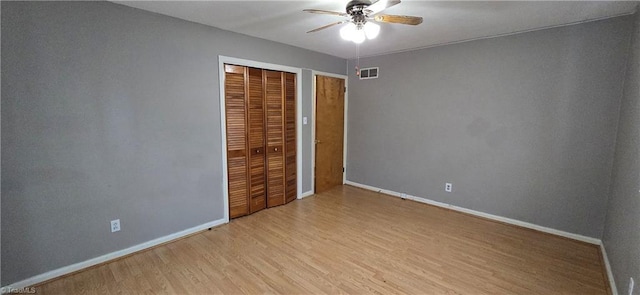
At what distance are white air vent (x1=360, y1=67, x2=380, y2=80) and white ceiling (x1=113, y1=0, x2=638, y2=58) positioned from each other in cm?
90

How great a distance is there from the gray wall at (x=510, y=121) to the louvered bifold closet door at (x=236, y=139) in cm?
214

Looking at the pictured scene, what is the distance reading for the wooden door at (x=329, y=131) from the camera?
4.18m

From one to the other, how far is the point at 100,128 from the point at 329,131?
2.96 metres

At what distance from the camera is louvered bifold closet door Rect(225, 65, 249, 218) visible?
121 inches

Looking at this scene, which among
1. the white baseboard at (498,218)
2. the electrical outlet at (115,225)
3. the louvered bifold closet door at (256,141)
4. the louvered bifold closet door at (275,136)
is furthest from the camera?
the louvered bifold closet door at (275,136)

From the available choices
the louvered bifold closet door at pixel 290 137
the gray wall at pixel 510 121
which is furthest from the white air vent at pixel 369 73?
the louvered bifold closet door at pixel 290 137

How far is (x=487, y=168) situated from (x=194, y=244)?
3.51 m

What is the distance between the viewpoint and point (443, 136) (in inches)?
143

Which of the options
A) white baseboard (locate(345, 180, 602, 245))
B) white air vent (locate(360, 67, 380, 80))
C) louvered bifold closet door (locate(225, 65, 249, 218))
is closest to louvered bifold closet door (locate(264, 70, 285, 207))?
louvered bifold closet door (locate(225, 65, 249, 218))

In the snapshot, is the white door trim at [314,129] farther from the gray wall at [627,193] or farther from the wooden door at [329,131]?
the gray wall at [627,193]

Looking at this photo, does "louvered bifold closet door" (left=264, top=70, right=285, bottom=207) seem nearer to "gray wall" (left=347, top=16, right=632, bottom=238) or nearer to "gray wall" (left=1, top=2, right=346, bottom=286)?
"gray wall" (left=1, top=2, right=346, bottom=286)

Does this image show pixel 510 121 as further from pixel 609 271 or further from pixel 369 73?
pixel 369 73

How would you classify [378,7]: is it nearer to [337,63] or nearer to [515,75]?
[515,75]

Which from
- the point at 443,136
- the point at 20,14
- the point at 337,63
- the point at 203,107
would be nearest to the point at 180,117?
the point at 203,107
